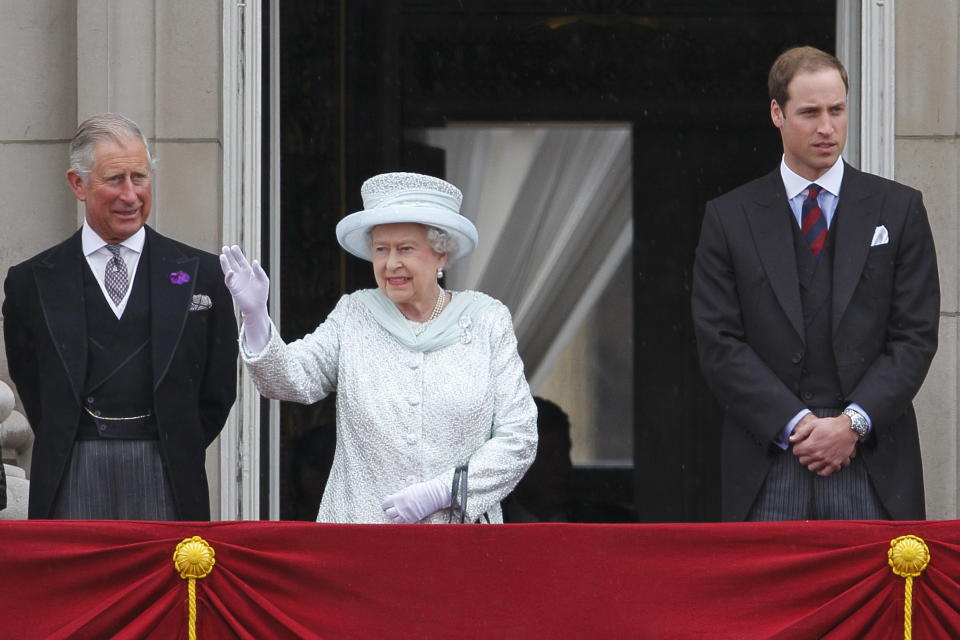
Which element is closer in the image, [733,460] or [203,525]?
[203,525]

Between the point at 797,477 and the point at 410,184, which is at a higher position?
the point at 410,184

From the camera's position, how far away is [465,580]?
4.22 m

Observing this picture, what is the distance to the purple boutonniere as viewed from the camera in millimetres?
4867

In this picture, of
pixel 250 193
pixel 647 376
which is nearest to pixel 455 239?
pixel 250 193

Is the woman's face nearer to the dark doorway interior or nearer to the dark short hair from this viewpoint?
the dark short hair

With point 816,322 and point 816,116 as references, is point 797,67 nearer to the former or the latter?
point 816,116

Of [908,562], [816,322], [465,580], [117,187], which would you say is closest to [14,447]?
[117,187]

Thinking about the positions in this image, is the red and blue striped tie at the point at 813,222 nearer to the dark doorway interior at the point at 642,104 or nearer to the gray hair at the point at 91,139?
the gray hair at the point at 91,139

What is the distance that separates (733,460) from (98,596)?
1698 mm

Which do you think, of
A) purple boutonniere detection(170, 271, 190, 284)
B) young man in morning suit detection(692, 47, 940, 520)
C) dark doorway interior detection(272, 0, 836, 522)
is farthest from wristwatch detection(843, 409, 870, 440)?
dark doorway interior detection(272, 0, 836, 522)

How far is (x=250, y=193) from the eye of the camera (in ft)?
22.0

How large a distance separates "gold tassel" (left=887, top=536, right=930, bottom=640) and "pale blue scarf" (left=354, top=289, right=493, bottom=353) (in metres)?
1.29

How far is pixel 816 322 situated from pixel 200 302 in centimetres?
167

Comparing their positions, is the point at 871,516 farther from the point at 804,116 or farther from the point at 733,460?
the point at 804,116
